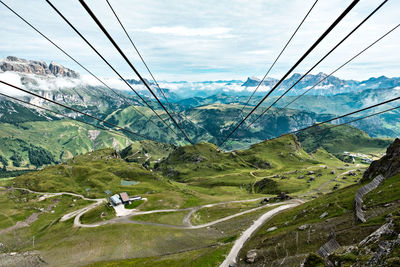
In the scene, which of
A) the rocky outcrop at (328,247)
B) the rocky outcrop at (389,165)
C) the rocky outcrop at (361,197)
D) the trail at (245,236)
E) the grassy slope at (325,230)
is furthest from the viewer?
the rocky outcrop at (389,165)

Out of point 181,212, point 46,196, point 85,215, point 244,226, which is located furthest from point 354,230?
point 46,196

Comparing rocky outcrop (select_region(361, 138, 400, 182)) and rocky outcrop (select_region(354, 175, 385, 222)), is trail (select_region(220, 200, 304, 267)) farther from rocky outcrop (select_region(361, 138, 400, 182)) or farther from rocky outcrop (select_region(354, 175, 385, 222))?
rocky outcrop (select_region(361, 138, 400, 182))

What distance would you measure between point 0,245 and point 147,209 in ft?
271

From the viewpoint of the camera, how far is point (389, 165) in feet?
300

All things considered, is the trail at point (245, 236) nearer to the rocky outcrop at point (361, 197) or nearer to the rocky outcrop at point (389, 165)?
the rocky outcrop at point (361, 197)

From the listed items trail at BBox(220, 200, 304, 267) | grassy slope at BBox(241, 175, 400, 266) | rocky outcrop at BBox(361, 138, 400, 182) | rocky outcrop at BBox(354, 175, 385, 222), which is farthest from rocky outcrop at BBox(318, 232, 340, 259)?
rocky outcrop at BBox(361, 138, 400, 182)

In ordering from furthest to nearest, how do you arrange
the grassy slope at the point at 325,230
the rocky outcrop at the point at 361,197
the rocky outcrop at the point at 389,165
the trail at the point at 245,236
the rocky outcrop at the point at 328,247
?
the rocky outcrop at the point at 389,165, the trail at the point at 245,236, the rocky outcrop at the point at 361,197, the grassy slope at the point at 325,230, the rocky outcrop at the point at 328,247

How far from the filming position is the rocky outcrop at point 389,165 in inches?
3376

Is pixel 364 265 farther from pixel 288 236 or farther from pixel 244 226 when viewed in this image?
pixel 244 226

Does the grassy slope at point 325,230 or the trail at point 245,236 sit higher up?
the grassy slope at point 325,230

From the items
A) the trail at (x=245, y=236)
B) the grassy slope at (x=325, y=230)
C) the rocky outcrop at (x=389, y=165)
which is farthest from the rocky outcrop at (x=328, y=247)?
the rocky outcrop at (x=389, y=165)

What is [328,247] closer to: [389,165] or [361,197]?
[361,197]

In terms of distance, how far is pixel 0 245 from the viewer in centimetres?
12350

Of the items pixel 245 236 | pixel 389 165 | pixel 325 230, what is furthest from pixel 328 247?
pixel 389 165
